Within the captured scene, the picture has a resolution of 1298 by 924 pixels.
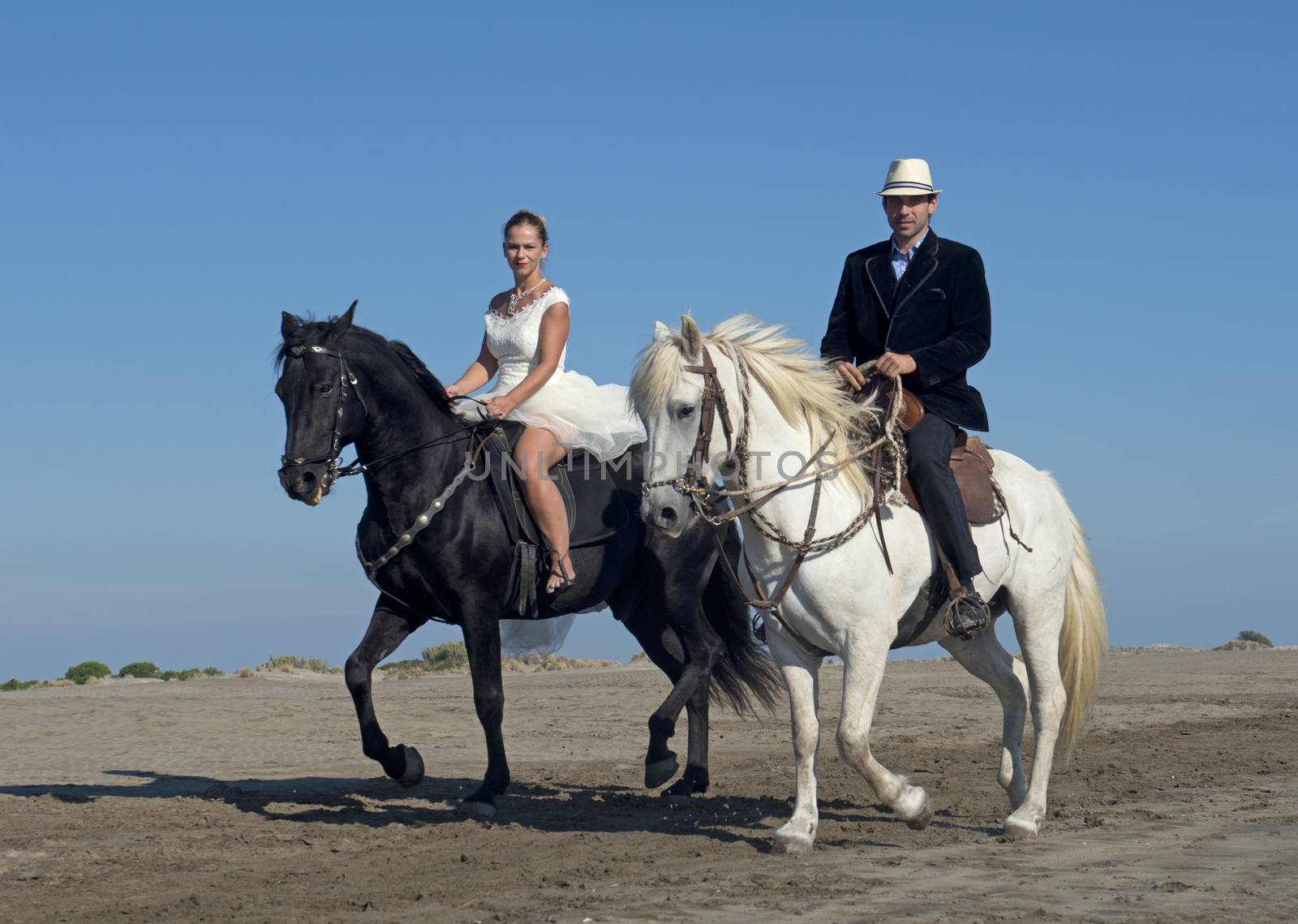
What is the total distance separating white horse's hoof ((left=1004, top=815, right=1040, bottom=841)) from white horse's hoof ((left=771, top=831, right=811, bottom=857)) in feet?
4.07

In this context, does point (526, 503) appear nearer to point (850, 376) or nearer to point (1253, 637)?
point (850, 376)

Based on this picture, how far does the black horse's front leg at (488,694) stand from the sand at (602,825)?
0.25m

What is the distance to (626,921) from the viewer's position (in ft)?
18.4

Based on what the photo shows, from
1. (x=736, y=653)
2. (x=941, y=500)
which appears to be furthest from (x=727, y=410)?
(x=736, y=653)

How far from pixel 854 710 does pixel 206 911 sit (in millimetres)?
3173

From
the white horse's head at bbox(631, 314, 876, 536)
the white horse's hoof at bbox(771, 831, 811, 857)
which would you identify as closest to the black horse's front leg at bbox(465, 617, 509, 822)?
the white horse's hoof at bbox(771, 831, 811, 857)

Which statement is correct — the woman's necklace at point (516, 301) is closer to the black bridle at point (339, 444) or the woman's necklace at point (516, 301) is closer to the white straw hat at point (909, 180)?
the black bridle at point (339, 444)

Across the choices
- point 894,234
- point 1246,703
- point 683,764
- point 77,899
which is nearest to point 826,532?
point 894,234

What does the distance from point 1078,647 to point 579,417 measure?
353cm

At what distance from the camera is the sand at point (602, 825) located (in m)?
6.04

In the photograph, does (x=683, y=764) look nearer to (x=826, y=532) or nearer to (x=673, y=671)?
(x=673, y=671)

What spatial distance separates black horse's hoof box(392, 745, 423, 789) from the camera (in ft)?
28.8

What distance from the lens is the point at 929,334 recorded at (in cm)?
777

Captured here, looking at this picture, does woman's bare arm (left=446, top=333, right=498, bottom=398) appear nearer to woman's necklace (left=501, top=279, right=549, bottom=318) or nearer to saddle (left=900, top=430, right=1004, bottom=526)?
woman's necklace (left=501, top=279, right=549, bottom=318)
